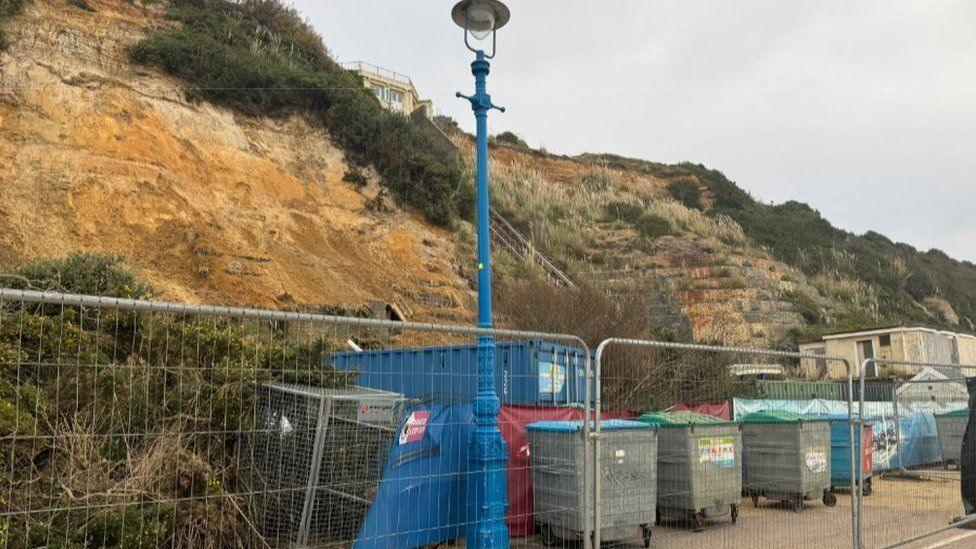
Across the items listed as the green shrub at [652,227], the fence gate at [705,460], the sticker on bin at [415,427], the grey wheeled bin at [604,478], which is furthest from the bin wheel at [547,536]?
the green shrub at [652,227]

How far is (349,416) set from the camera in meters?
6.24

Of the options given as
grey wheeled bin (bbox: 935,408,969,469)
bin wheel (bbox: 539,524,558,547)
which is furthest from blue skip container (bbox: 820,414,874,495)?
bin wheel (bbox: 539,524,558,547)

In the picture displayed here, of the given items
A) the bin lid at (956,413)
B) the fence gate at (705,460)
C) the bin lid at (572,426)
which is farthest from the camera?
the bin lid at (956,413)

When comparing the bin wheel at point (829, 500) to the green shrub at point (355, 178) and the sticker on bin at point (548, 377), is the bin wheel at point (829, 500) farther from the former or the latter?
the green shrub at point (355, 178)

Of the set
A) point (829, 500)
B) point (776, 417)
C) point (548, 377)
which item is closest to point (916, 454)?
point (829, 500)

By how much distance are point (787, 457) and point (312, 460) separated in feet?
25.2

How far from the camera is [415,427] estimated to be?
671 cm

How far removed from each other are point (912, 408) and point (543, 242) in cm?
2490

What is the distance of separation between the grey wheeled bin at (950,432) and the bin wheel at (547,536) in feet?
31.3

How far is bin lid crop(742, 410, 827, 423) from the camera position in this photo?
10.9m

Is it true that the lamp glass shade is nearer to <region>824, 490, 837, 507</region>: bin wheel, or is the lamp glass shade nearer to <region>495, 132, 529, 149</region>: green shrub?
<region>824, 490, 837, 507</region>: bin wheel

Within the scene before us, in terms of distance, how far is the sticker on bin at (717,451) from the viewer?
8.91m

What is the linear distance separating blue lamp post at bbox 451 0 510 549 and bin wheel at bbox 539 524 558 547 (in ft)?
3.09

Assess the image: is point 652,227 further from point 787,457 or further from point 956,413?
→ point 787,457
